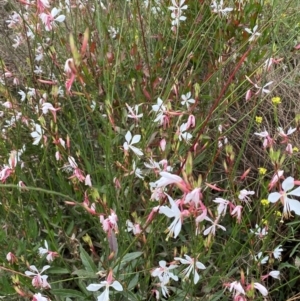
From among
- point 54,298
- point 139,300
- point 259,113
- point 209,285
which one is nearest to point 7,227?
point 54,298

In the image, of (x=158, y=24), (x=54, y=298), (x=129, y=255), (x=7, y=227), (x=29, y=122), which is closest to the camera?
(x=129, y=255)

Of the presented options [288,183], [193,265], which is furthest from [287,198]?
[193,265]

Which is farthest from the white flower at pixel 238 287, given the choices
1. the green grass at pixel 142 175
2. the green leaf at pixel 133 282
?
the green leaf at pixel 133 282

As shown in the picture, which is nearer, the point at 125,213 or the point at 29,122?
the point at 125,213

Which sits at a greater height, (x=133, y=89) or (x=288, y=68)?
(x=133, y=89)

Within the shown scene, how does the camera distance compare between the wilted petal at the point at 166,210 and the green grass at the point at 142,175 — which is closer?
the wilted petal at the point at 166,210

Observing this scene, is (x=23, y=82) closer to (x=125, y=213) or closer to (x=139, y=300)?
(x=125, y=213)

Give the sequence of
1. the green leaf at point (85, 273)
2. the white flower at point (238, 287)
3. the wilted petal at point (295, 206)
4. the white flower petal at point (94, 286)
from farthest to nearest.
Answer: the green leaf at point (85, 273)
the white flower at point (238, 287)
the white flower petal at point (94, 286)
the wilted petal at point (295, 206)

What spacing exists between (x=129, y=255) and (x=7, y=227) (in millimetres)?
456

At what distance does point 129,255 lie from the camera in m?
1.26

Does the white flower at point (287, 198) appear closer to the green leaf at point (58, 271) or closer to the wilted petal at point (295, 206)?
the wilted petal at point (295, 206)

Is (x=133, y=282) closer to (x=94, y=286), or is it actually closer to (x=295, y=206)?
(x=94, y=286)

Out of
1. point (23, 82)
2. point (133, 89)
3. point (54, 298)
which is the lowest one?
point (54, 298)

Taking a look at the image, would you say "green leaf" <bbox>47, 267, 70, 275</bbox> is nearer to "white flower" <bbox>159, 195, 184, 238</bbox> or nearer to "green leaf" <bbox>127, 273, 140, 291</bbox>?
"green leaf" <bbox>127, 273, 140, 291</bbox>
